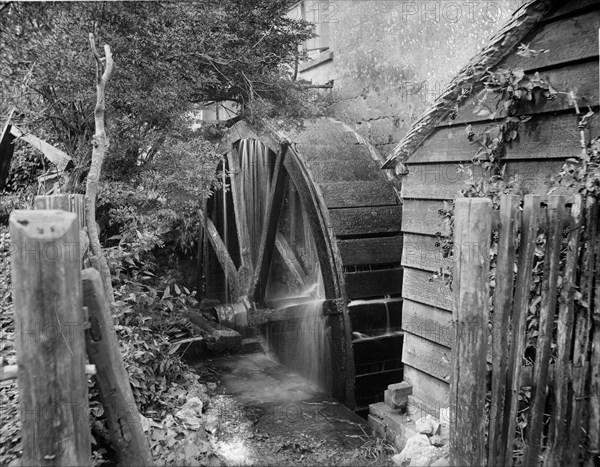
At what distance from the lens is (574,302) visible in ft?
6.94

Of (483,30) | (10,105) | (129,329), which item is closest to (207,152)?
(10,105)

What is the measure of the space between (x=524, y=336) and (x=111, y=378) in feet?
4.65

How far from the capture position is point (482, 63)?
297 cm

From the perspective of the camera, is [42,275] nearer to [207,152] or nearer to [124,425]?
[124,425]

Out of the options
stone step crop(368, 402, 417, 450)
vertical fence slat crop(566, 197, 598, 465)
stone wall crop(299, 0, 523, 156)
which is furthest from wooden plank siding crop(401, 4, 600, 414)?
stone wall crop(299, 0, 523, 156)

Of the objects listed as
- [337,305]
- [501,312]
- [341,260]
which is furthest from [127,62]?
[501,312]

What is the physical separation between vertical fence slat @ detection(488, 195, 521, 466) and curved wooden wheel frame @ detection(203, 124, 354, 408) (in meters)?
3.46

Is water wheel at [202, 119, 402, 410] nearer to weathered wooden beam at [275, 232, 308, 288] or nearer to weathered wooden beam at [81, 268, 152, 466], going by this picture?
weathered wooden beam at [275, 232, 308, 288]

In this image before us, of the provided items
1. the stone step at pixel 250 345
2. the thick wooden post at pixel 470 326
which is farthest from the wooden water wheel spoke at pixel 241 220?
the thick wooden post at pixel 470 326

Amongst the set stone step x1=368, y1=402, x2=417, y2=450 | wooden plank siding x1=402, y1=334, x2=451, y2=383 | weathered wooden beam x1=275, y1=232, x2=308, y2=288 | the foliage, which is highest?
the foliage

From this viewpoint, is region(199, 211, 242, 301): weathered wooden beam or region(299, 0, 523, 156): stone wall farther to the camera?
region(199, 211, 242, 301): weathered wooden beam

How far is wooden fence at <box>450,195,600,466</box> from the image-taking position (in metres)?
1.75

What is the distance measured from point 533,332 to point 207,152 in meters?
3.22

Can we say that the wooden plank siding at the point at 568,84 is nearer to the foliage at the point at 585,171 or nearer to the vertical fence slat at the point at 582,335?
the foliage at the point at 585,171
